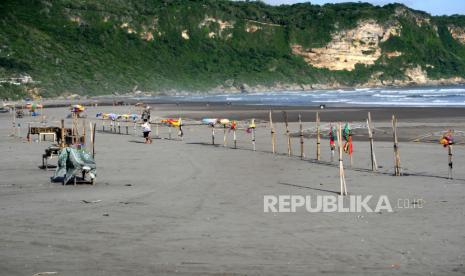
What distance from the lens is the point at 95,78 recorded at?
105m

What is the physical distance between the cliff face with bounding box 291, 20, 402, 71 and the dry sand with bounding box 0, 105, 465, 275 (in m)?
131

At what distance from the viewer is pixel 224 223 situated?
10477 millimetres

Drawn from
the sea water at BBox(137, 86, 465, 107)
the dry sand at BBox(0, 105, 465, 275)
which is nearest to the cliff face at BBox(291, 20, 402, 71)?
the sea water at BBox(137, 86, 465, 107)

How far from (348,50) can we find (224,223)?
5658 inches

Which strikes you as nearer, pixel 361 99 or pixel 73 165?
pixel 73 165

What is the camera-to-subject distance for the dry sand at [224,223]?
821 centimetres

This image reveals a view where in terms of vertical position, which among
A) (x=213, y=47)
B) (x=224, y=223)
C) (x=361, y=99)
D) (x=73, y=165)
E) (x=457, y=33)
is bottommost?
(x=224, y=223)

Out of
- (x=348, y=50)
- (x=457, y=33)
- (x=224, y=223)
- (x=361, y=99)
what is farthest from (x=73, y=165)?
(x=457, y=33)

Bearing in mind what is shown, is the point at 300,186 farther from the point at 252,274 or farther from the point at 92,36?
the point at 92,36

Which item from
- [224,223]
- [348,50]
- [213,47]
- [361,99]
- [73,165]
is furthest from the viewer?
[348,50]

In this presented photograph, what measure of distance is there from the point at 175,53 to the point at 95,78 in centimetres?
3178

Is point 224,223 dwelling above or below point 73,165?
below

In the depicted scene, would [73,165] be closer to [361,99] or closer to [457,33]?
[361,99]

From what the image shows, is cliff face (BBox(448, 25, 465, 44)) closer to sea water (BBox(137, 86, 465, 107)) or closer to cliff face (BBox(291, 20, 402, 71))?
cliff face (BBox(291, 20, 402, 71))
